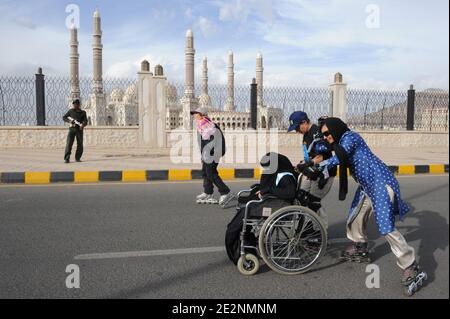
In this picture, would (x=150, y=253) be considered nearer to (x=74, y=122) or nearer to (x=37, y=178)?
(x=37, y=178)

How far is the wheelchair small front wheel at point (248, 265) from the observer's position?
333cm

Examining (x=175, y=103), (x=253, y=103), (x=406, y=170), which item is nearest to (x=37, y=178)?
(x=406, y=170)

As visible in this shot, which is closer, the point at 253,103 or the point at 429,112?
the point at 253,103

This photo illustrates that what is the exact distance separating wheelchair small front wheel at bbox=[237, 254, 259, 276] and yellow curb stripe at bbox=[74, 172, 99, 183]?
546cm

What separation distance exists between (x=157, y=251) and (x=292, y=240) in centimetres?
133

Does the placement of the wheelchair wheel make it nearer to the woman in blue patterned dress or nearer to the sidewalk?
the woman in blue patterned dress

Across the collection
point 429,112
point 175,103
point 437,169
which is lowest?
point 437,169

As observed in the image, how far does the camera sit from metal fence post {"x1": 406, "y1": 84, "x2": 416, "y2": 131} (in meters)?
16.5

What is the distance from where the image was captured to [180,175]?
338 inches

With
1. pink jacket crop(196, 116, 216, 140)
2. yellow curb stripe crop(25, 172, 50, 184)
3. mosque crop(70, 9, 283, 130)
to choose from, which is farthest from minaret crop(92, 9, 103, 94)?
pink jacket crop(196, 116, 216, 140)

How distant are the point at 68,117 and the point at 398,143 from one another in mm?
12742

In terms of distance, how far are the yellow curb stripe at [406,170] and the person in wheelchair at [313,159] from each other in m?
6.42

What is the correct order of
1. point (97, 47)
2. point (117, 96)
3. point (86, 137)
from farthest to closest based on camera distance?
point (117, 96), point (97, 47), point (86, 137)

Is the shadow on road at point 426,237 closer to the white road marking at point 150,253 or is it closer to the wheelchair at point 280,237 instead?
the wheelchair at point 280,237
